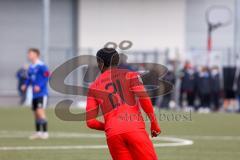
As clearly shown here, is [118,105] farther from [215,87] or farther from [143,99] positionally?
[215,87]

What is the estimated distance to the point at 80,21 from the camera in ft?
142

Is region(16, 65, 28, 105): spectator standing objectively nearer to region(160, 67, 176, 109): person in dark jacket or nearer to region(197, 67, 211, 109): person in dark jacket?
region(160, 67, 176, 109): person in dark jacket

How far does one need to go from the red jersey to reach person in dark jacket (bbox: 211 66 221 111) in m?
25.9

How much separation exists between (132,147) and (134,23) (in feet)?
111

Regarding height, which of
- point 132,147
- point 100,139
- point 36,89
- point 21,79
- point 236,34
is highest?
point 132,147

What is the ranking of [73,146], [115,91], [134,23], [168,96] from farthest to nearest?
[134,23], [168,96], [73,146], [115,91]

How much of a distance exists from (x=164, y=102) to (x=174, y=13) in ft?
27.5

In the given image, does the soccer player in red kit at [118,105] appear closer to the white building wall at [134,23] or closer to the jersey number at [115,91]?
the jersey number at [115,91]

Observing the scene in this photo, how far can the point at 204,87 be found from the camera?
36.0 metres

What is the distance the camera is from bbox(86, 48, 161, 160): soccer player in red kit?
10.2 metres

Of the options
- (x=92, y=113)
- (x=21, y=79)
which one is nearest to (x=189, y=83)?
(x=21, y=79)

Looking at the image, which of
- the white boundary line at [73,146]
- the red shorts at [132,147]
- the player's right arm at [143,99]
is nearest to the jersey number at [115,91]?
the player's right arm at [143,99]

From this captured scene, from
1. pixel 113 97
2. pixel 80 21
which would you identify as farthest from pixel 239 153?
pixel 80 21

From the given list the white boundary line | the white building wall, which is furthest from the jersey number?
the white building wall
